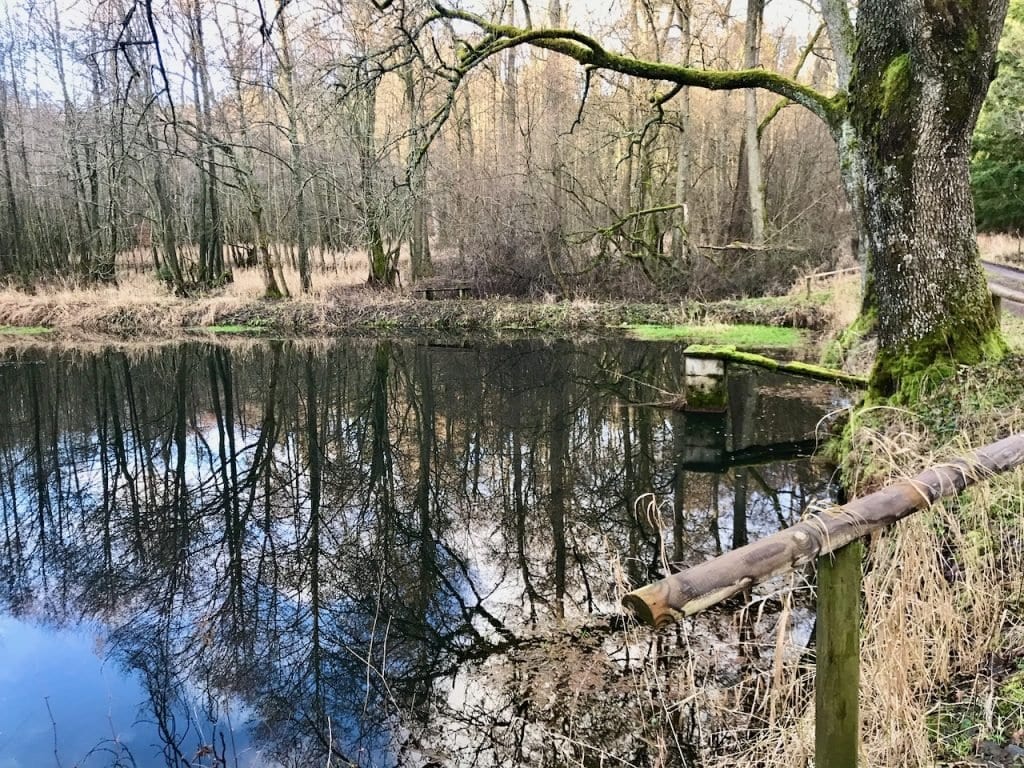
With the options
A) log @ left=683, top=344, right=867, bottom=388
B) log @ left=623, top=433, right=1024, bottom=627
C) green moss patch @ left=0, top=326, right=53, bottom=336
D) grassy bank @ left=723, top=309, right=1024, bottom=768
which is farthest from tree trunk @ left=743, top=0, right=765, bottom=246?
green moss patch @ left=0, top=326, right=53, bottom=336

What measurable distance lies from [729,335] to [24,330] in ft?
64.5

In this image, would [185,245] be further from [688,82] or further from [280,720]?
[280,720]

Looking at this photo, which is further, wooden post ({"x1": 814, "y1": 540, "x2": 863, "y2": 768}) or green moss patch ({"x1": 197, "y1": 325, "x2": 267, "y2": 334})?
green moss patch ({"x1": 197, "y1": 325, "x2": 267, "y2": 334})

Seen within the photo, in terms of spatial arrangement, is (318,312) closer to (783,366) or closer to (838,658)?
(783,366)

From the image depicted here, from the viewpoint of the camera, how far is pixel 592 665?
14.8 ft

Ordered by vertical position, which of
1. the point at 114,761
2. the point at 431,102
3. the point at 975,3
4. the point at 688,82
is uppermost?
the point at 431,102

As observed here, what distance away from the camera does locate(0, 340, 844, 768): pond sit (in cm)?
416

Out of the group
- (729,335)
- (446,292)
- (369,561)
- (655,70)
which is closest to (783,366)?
(655,70)

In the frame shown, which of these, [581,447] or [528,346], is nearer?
[581,447]

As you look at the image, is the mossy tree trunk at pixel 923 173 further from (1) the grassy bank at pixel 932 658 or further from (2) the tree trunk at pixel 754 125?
(2) the tree trunk at pixel 754 125

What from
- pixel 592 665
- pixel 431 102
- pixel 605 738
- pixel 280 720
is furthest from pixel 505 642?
pixel 431 102

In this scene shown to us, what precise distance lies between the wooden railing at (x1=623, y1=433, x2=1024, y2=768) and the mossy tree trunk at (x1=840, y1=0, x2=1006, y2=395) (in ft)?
13.9

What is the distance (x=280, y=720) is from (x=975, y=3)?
689 cm

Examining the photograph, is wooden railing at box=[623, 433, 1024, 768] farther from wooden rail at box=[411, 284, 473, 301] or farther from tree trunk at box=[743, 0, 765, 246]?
wooden rail at box=[411, 284, 473, 301]
